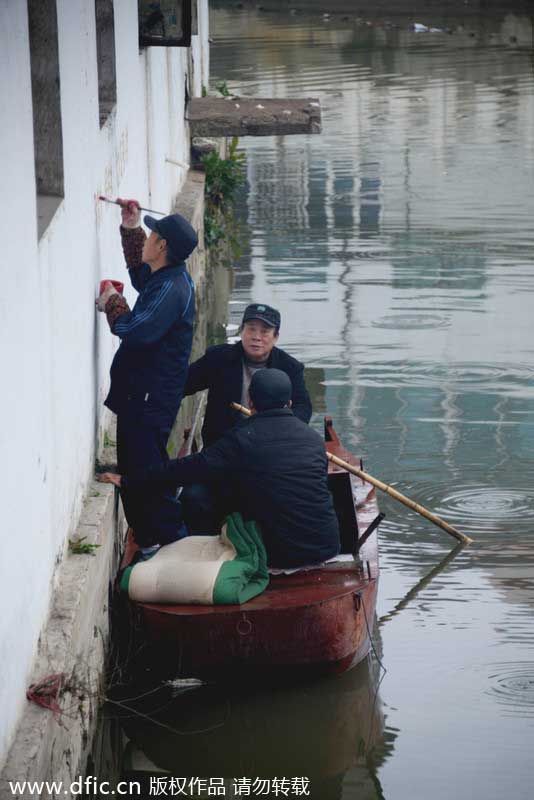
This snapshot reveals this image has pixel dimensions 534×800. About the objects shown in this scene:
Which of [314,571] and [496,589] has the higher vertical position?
[314,571]

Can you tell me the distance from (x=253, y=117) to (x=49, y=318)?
1036 centimetres

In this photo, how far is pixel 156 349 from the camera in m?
7.24

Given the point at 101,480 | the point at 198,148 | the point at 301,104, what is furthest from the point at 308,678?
the point at 198,148

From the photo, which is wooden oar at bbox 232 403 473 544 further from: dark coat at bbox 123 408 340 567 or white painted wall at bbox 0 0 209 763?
white painted wall at bbox 0 0 209 763

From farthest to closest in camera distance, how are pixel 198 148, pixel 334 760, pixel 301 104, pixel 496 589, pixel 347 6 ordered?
pixel 347 6 → pixel 198 148 → pixel 301 104 → pixel 496 589 → pixel 334 760

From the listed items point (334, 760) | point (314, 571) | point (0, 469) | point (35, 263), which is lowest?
point (334, 760)

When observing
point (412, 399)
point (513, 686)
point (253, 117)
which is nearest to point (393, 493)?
point (513, 686)

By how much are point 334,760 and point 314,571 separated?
89 cm

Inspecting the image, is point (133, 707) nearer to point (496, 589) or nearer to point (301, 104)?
point (496, 589)

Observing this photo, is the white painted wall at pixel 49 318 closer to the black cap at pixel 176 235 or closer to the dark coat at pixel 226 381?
the black cap at pixel 176 235

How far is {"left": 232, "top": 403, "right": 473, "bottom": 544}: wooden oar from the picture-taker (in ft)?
26.5

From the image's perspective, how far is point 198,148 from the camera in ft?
58.1

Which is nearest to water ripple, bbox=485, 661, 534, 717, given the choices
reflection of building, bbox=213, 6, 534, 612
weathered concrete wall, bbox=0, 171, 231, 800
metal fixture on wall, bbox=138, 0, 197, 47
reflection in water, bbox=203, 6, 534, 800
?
reflection in water, bbox=203, 6, 534, 800

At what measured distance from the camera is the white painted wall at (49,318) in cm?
512
